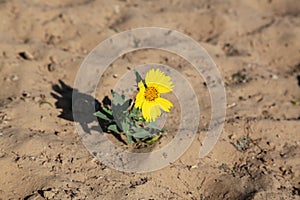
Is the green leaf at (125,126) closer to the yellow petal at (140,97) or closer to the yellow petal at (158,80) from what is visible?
the yellow petal at (140,97)

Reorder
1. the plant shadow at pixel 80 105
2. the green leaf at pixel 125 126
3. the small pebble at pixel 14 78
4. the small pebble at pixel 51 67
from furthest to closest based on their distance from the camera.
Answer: the small pebble at pixel 51 67, the small pebble at pixel 14 78, the plant shadow at pixel 80 105, the green leaf at pixel 125 126

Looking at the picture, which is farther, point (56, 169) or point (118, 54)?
point (118, 54)

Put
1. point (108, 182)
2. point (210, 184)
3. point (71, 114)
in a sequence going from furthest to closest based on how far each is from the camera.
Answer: point (71, 114), point (210, 184), point (108, 182)

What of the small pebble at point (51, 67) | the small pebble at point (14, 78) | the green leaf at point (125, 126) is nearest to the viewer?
the green leaf at point (125, 126)

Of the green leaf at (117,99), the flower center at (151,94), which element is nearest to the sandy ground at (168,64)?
the green leaf at (117,99)

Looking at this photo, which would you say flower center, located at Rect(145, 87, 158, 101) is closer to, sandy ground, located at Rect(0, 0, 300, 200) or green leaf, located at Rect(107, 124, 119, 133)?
green leaf, located at Rect(107, 124, 119, 133)

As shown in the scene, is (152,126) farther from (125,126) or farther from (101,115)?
(101,115)

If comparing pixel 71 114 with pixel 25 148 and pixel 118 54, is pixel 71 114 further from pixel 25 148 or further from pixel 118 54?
pixel 118 54

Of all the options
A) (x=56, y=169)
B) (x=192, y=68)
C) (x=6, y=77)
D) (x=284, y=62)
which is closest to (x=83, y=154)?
(x=56, y=169)
